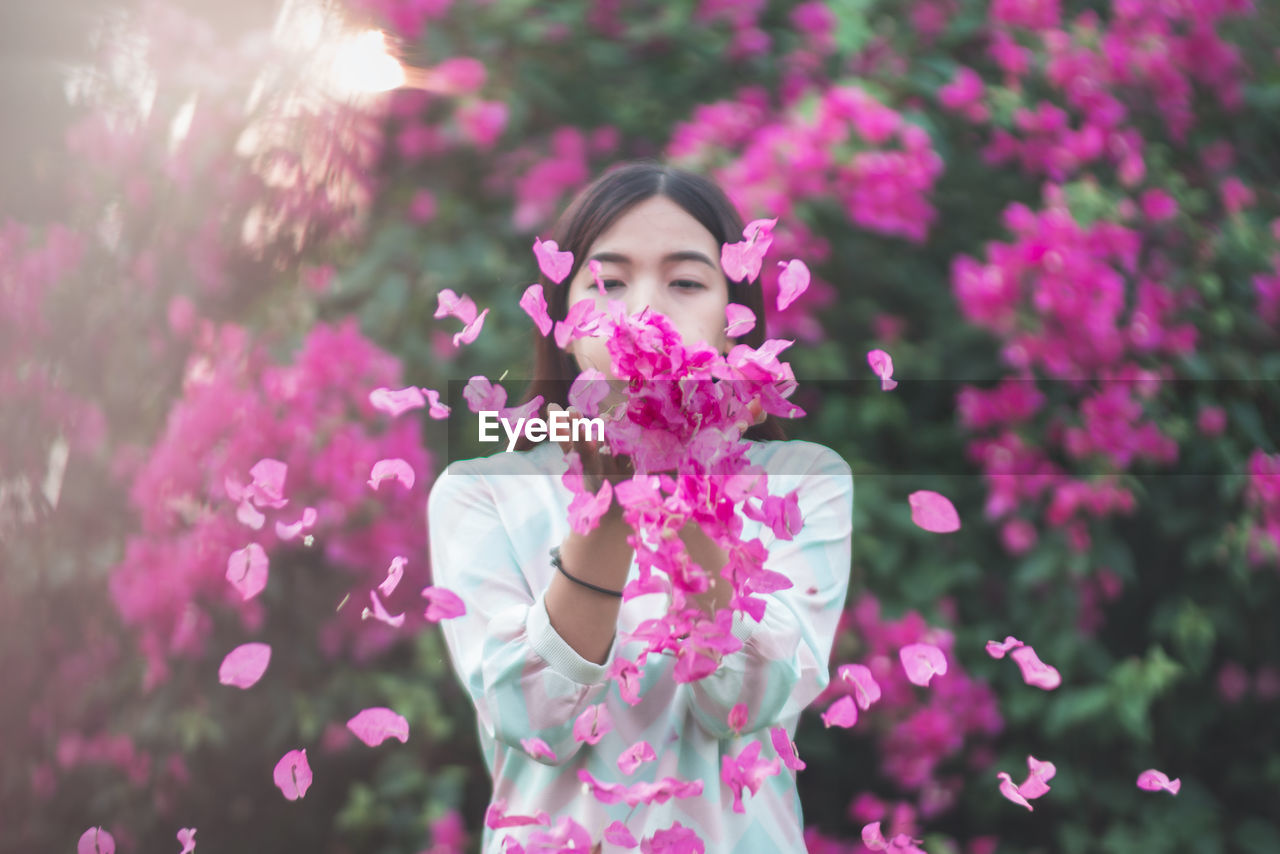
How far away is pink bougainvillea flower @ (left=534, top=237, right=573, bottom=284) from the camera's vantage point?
0.89 m

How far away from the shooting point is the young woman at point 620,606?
33.1 inches

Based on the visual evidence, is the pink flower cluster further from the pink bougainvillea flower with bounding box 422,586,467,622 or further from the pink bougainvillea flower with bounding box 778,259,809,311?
the pink bougainvillea flower with bounding box 778,259,809,311

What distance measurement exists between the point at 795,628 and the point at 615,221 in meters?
0.41

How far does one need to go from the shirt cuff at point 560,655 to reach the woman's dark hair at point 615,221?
327 mm

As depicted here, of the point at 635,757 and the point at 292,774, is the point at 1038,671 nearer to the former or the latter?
the point at 635,757

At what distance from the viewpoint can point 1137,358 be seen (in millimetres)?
1808

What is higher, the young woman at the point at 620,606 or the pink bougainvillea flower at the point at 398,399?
the pink bougainvillea flower at the point at 398,399

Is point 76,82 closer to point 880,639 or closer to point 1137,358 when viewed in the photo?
point 880,639

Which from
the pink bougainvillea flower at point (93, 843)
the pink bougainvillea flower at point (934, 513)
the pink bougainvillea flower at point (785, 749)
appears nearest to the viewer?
the pink bougainvillea flower at point (785, 749)

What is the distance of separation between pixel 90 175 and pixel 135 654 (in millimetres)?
832

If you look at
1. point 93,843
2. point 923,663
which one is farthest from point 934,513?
point 93,843

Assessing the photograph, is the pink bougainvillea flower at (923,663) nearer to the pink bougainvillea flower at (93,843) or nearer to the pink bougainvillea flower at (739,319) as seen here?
the pink bougainvillea flower at (739,319)

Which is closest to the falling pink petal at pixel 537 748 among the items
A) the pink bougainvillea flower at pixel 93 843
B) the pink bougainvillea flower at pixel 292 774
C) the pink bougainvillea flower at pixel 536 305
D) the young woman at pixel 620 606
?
the young woman at pixel 620 606

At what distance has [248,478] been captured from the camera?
1.67 m
